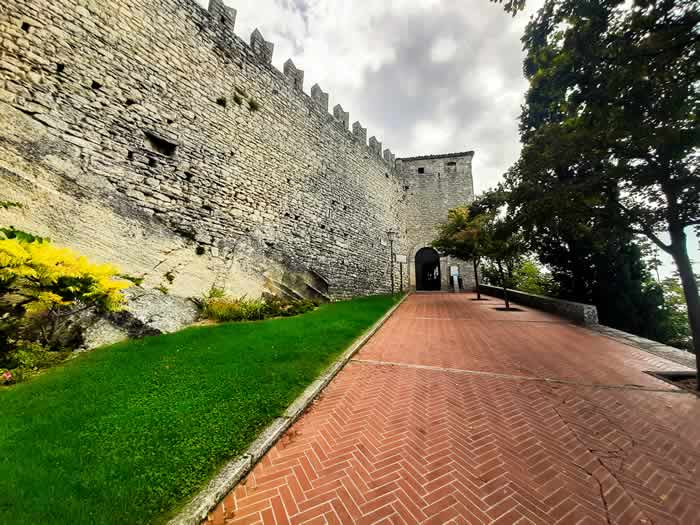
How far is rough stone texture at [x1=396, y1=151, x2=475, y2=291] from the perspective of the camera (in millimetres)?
23719

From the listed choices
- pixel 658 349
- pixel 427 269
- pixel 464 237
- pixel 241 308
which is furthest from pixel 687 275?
pixel 427 269

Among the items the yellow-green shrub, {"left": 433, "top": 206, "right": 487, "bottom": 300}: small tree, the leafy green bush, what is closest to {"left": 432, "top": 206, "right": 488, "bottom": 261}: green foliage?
{"left": 433, "top": 206, "right": 487, "bottom": 300}: small tree

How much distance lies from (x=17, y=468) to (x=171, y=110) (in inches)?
342

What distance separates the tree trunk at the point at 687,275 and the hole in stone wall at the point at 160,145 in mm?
11982

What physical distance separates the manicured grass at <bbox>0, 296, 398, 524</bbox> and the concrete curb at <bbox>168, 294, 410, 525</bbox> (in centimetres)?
10

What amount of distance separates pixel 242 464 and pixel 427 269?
2614 cm

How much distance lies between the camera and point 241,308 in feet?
24.7

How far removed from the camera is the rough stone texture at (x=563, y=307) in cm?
954

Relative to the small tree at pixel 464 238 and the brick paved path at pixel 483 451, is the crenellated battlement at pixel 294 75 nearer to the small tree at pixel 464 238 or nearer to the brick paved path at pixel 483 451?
the small tree at pixel 464 238

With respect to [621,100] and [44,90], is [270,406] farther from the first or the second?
[44,90]

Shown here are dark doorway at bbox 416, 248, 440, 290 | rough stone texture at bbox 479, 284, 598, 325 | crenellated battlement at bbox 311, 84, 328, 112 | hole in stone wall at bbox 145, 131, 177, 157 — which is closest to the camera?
hole in stone wall at bbox 145, 131, 177, 157

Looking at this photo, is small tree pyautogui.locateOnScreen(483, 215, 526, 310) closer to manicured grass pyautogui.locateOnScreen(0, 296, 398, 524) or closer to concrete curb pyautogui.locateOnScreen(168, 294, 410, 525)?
manicured grass pyautogui.locateOnScreen(0, 296, 398, 524)

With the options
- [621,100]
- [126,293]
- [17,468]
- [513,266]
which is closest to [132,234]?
[126,293]

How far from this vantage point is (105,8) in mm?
6559
